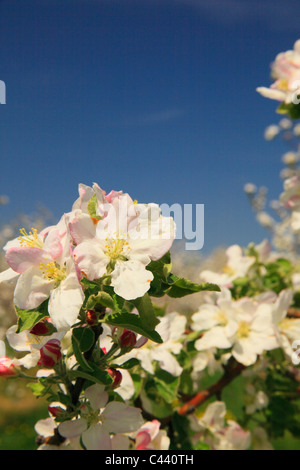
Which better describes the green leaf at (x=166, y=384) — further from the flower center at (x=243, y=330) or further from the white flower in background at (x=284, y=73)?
the white flower in background at (x=284, y=73)

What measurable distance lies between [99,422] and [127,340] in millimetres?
176

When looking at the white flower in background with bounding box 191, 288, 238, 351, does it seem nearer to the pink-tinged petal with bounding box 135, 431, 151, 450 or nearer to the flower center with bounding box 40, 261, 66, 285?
the pink-tinged petal with bounding box 135, 431, 151, 450

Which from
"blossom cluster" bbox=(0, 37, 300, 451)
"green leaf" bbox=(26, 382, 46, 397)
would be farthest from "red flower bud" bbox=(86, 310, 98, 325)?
"green leaf" bbox=(26, 382, 46, 397)

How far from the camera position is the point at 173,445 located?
1.36m

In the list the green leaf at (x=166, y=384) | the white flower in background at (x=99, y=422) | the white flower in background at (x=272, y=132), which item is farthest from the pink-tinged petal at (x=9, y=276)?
the white flower in background at (x=272, y=132)

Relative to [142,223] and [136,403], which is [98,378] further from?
[136,403]

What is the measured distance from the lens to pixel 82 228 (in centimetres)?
74

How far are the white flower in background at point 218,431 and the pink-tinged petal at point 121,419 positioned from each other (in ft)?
2.26

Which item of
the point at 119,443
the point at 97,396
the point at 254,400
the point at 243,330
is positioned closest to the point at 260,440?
the point at 254,400

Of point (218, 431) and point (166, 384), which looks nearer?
point (166, 384)

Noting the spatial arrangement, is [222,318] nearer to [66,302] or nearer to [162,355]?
[162,355]

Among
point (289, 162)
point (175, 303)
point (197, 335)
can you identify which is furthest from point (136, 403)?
point (289, 162)

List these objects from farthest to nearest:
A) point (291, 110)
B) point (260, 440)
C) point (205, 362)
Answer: point (260, 440), point (205, 362), point (291, 110)

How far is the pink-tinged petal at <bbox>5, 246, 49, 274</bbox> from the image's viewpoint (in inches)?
28.9
